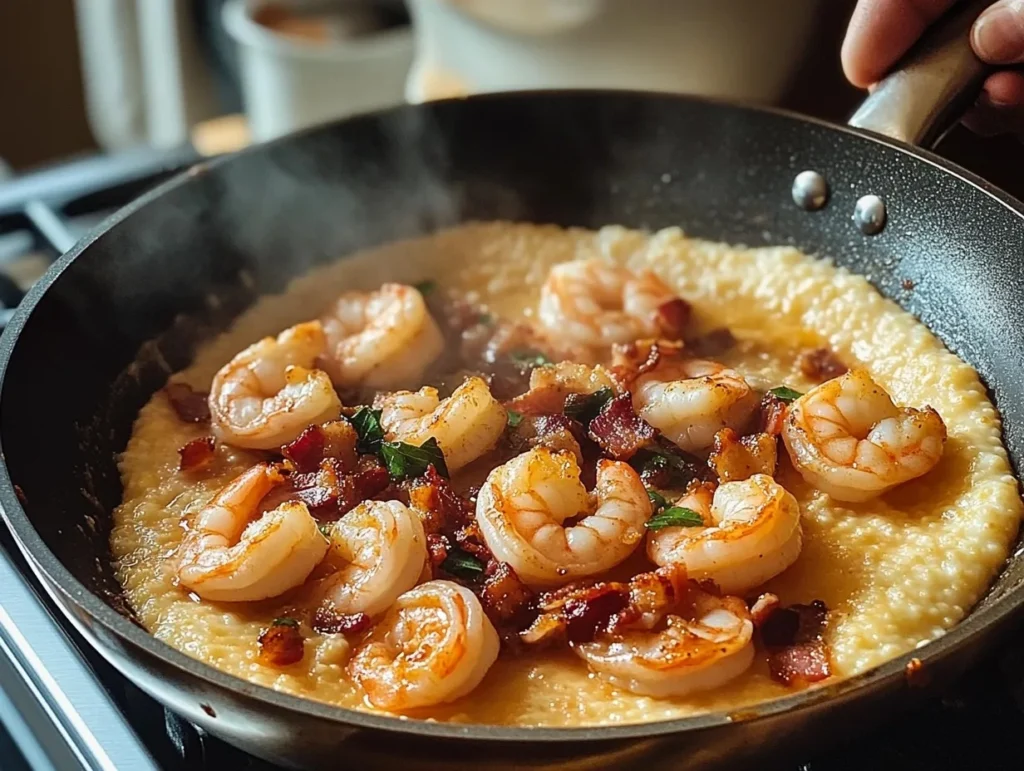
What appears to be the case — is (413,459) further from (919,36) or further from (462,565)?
(919,36)

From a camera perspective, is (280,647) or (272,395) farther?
(272,395)

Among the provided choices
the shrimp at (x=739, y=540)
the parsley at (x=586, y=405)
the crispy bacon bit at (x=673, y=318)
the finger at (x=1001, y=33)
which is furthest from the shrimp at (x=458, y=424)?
the finger at (x=1001, y=33)

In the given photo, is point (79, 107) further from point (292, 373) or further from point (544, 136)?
point (292, 373)

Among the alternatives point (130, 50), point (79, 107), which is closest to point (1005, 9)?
point (130, 50)

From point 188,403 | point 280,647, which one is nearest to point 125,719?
point 280,647

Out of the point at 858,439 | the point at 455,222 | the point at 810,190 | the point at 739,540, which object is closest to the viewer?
the point at 739,540

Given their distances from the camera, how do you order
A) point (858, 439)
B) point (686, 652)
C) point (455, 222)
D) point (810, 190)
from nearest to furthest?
point (686, 652) < point (858, 439) < point (810, 190) < point (455, 222)

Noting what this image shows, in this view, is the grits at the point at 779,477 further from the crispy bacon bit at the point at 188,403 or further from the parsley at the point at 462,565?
the parsley at the point at 462,565
